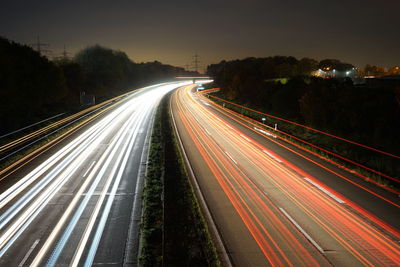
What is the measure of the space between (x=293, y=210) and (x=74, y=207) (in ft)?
32.5

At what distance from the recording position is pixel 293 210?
13.7 meters

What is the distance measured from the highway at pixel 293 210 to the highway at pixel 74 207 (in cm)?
383

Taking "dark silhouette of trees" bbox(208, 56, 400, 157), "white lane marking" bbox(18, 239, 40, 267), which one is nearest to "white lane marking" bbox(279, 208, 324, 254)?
"white lane marking" bbox(18, 239, 40, 267)

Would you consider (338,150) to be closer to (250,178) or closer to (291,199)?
(250,178)

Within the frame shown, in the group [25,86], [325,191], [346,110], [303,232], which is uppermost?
[25,86]

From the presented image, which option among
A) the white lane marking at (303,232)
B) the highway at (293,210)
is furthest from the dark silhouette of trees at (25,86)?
the white lane marking at (303,232)

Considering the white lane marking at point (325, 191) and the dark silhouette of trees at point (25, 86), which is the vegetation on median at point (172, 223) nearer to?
the white lane marking at point (325, 191)

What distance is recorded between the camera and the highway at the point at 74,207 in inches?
421

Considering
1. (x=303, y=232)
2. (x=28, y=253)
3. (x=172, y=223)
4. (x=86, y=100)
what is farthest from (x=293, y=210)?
(x=86, y=100)

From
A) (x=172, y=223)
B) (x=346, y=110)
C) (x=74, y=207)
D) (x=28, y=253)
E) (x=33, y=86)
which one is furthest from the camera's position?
(x=33, y=86)

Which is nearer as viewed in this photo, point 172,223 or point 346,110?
point 172,223

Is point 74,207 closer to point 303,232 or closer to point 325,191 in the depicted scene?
point 303,232

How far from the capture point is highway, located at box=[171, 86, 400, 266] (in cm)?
1034

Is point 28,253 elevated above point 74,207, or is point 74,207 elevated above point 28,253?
point 74,207
